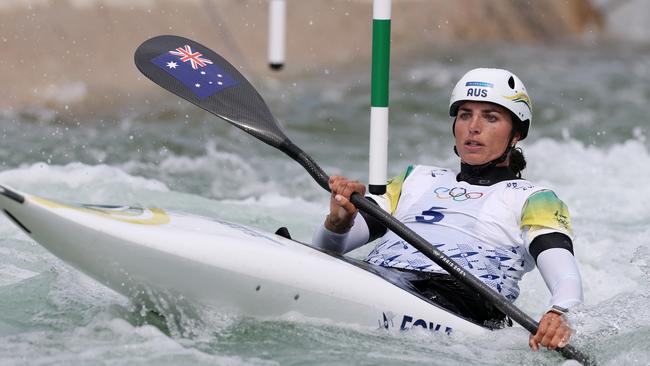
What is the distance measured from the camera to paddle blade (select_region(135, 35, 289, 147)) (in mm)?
4148

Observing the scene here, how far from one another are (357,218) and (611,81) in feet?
25.4

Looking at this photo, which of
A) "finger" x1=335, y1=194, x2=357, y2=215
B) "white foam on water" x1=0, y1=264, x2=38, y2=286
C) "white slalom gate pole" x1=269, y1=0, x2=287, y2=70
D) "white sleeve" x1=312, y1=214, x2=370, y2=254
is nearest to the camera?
"finger" x1=335, y1=194, x2=357, y2=215

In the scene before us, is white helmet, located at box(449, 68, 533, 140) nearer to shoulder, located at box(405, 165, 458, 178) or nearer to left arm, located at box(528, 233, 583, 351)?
shoulder, located at box(405, 165, 458, 178)

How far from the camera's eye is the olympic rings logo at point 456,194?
3939mm

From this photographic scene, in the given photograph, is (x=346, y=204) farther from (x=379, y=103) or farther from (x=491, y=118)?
(x=491, y=118)

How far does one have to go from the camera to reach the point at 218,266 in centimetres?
340

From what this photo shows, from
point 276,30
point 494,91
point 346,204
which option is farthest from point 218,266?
point 276,30

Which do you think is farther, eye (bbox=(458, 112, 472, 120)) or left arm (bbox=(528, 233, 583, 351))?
eye (bbox=(458, 112, 472, 120))

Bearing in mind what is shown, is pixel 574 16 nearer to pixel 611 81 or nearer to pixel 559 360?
pixel 611 81

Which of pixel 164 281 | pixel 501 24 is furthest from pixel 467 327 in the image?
pixel 501 24

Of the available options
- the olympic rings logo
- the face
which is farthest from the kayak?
the face

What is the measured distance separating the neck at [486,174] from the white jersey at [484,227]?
0.02 m

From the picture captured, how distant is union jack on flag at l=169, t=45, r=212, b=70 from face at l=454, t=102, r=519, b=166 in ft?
3.33

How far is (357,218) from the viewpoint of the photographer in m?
3.95
